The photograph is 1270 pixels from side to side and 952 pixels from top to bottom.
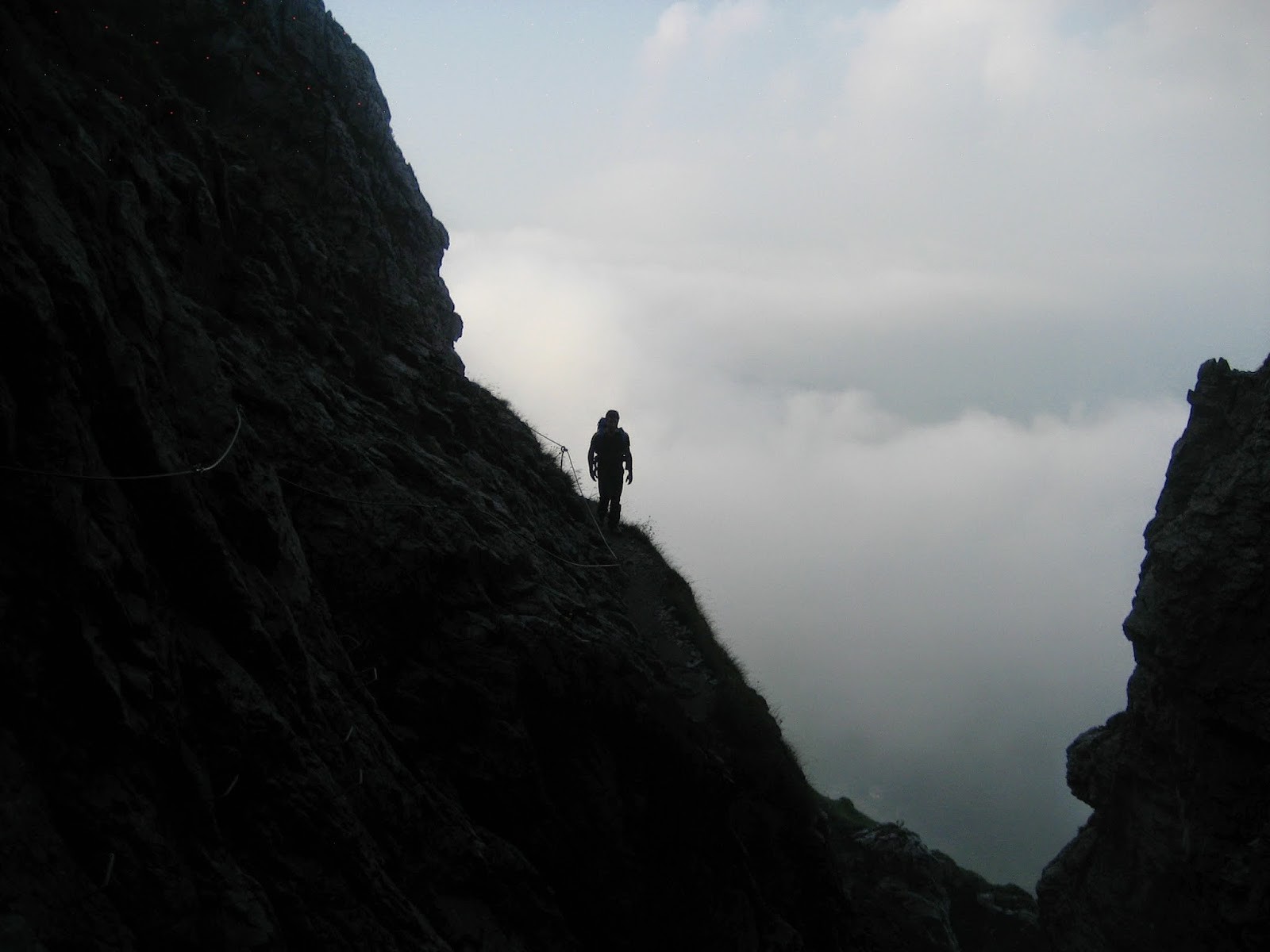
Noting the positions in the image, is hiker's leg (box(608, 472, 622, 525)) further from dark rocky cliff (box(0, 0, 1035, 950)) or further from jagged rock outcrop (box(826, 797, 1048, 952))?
jagged rock outcrop (box(826, 797, 1048, 952))

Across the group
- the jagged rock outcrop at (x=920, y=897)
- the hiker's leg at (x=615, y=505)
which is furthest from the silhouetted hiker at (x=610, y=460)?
the jagged rock outcrop at (x=920, y=897)

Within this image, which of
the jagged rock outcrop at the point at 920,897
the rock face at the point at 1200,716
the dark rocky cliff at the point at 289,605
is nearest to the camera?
the dark rocky cliff at the point at 289,605

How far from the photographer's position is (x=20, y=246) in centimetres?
760

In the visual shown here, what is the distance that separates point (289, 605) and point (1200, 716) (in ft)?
79.6

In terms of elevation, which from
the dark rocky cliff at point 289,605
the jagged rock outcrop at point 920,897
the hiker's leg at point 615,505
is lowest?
the jagged rock outcrop at point 920,897

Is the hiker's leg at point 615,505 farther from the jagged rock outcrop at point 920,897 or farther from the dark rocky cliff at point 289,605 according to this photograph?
the jagged rock outcrop at point 920,897

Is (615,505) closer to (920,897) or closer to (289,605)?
(289,605)

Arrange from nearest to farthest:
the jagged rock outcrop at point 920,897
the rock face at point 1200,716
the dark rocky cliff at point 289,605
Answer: the dark rocky cliff at point 289,605 → the rock face at point 1200,716 → the jagged rock outcrop at point 920,897

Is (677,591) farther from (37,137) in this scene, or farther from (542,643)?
(37,137)

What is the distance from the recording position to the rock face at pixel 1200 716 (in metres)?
22.7

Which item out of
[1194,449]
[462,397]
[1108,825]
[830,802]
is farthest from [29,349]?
[830,802]

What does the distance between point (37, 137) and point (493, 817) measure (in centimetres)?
969

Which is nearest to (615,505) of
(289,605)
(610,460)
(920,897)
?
(610,460)

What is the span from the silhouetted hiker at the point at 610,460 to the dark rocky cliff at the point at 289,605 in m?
0.94
